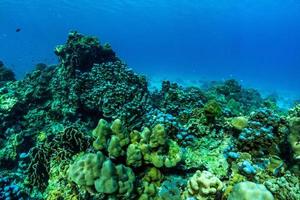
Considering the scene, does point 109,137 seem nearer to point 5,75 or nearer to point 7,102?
point 7,102

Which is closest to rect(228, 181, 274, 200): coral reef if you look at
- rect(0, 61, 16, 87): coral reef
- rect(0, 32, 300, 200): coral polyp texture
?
rect(0, 32, 300, 200): coral polyp texture

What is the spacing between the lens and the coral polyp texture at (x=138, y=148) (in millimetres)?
4855

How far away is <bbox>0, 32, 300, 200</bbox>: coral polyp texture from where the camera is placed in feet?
15.9

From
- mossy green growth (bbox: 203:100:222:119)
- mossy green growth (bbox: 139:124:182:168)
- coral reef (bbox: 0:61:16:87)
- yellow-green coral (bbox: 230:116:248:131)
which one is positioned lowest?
mossy green growth (bbox: 139:124:182:168)

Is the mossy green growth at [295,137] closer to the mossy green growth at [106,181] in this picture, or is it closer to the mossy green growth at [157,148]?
the mossy green growth at [157,148]

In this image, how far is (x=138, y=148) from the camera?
5.36 m

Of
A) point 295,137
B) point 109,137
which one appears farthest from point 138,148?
point 295,137

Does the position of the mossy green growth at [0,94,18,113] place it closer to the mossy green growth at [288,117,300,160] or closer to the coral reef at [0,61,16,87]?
the coral reef at [0,61,16,87]

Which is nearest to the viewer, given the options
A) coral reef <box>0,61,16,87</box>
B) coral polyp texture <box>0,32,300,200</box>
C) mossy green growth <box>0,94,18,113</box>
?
coral polyp texture <box>0,32,300,200</box>

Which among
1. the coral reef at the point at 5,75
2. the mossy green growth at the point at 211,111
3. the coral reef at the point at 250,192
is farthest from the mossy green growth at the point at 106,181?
the coral reef at the point at 5,75

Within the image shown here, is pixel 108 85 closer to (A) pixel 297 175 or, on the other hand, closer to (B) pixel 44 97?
(B) pixel 44 97

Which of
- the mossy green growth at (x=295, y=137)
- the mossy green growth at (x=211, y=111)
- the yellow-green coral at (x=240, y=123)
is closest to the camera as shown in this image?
the mossy green growth at (x=295, y=137)

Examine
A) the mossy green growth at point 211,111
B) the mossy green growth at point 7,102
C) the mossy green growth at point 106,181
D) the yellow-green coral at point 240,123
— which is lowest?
the mossy green growth at point 106,181

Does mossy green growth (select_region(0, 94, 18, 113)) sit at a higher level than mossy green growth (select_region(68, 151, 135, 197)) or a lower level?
higher
